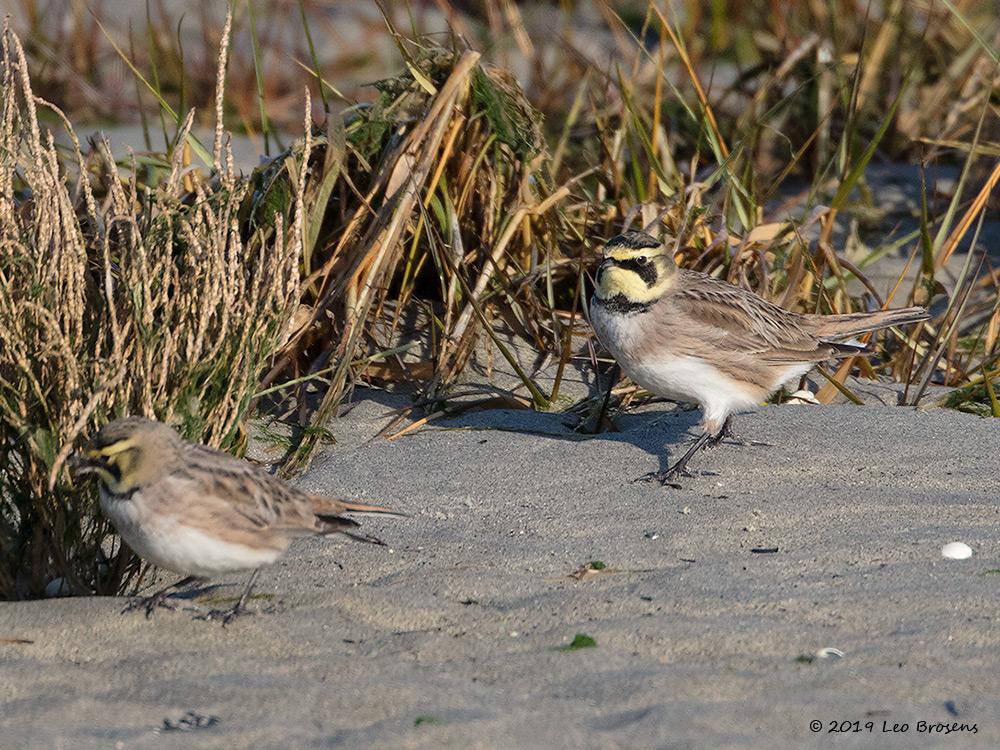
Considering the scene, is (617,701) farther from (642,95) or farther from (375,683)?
(642,95)

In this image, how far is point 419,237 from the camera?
6.63 meters

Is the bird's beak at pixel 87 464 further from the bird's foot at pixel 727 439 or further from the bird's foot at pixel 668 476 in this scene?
the bird's foot at pixel 727 439

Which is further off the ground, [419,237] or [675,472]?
[419,237]

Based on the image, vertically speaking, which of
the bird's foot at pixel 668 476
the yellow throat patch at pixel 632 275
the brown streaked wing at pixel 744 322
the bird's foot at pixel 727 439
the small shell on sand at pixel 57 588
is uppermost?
the yellow throat patch at pixel 632 275

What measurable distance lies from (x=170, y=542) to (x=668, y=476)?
214 cm

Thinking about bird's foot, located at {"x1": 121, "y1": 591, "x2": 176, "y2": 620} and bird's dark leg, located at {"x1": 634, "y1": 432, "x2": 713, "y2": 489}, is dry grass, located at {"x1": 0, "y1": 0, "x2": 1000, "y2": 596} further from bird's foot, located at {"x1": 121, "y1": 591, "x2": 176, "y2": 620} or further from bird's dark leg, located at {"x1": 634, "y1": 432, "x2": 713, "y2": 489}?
bird's dark leg, located at {"x1": 634, "y1": 432, "x2": 713, "y2": 489}

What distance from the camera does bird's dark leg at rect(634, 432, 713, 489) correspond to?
18.1 ft

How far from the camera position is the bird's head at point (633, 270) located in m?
5.72

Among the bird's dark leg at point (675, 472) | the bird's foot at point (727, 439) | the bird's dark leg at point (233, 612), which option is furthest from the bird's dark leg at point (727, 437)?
the bird's dark leg at point (233, 612)

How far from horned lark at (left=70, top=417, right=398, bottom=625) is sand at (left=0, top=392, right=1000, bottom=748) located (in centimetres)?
21

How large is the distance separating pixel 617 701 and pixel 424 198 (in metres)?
3.43

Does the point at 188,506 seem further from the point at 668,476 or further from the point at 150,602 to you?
the point at 668,476

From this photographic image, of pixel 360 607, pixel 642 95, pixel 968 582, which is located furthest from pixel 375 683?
pixel 642 95

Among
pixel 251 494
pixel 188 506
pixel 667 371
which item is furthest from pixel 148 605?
pixel 667 371
